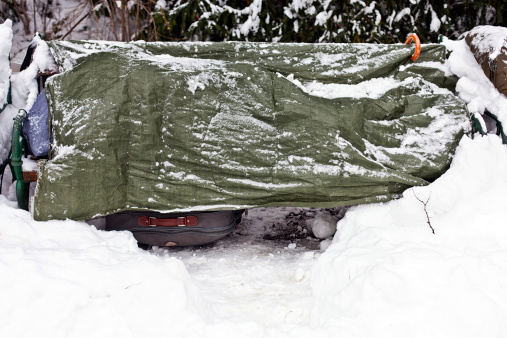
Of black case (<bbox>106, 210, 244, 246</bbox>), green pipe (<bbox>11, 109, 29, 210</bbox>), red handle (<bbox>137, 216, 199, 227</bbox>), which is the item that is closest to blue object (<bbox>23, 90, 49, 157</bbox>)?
green pipe (<bbox>11, 109, 29, 210</bbox>)

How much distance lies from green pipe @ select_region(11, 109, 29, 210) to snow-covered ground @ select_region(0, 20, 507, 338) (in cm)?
16

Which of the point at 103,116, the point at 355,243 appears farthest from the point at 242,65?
the point at 355,243

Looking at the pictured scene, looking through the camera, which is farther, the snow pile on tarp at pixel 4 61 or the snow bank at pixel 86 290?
the snow pile on tarp at pixel 4 61

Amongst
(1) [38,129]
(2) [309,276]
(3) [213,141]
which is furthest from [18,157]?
(2) [309,276]

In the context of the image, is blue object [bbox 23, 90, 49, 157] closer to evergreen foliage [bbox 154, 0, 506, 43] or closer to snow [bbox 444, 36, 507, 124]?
evergreen foliage [bbox 154, 0, 506, 43]

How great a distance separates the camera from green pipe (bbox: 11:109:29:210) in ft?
9.21

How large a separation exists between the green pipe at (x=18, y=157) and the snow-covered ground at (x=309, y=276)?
0.16 m

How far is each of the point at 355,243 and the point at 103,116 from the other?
6.14 feet

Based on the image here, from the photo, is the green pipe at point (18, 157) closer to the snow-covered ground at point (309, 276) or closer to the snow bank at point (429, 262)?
the snow-covered ground at point (309, 276)

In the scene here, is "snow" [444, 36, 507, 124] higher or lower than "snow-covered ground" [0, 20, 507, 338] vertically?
higher

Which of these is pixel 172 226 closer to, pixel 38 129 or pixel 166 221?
pixel 166 221

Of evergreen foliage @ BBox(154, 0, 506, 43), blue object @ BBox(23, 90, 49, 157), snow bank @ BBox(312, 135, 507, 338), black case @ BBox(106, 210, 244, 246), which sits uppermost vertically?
evergreen foliage @ BBox(154, 0, 506, 43)

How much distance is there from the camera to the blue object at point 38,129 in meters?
2.85

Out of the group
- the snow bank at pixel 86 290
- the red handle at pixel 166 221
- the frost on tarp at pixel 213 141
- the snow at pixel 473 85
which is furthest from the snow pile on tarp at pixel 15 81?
the snow at pixel 473 85
